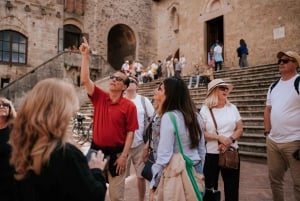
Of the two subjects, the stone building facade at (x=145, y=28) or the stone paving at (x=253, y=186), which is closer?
the stone paving at (x=253, y=186)

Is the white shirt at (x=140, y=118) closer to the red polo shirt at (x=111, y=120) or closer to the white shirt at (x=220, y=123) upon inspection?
the red polo shirt at (x=111, y=120)

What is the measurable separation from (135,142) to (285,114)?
1.93 meters

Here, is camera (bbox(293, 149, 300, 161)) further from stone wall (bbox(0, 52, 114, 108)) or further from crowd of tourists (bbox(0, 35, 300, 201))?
stone wall (bbox(0, 52, 114, 108))

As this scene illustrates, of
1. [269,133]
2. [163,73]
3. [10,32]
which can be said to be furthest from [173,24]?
[269,133]

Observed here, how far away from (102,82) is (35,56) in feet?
21.7

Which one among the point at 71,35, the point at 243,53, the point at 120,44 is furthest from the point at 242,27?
the point at 120,44

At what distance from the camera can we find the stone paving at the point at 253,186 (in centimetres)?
480

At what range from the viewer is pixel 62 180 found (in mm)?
1678

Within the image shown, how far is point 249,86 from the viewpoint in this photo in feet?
37.7

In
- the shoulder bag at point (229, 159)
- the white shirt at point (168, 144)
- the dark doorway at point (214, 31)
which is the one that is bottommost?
the shoulder bag at point (229, 159)

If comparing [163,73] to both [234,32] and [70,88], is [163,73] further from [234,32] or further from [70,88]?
[70,88]

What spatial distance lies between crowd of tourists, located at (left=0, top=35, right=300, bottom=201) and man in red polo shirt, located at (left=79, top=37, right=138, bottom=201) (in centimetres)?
1

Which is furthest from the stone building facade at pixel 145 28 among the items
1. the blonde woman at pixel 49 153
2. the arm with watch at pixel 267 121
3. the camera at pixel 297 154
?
the blonde woman at pixel 49 153

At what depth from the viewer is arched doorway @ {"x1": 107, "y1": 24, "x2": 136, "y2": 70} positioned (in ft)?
89.7
